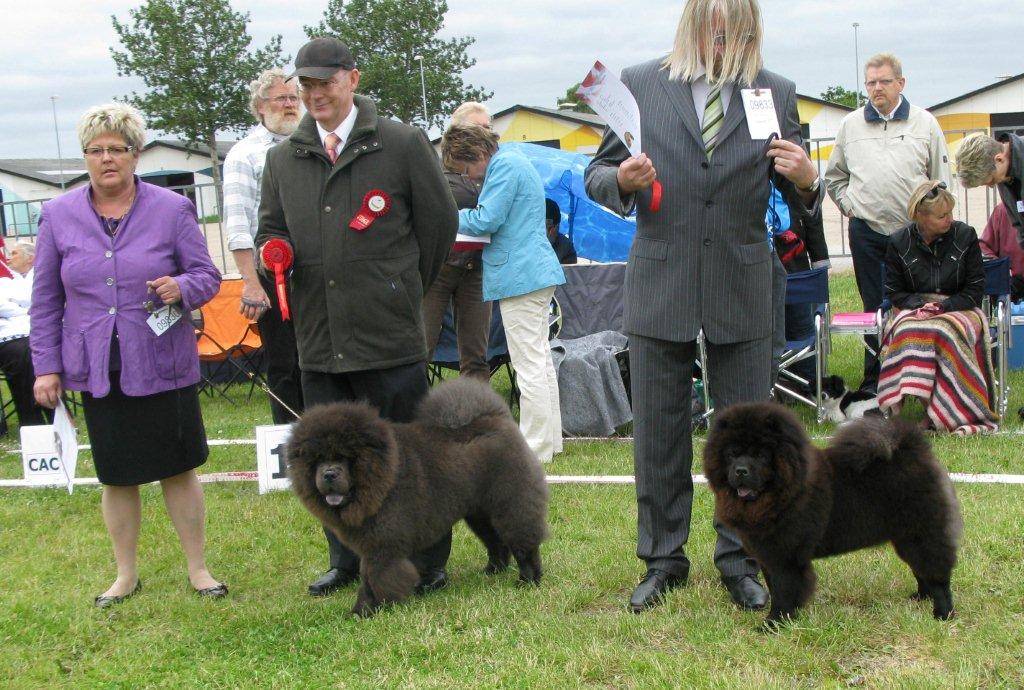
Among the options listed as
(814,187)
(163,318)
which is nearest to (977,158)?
(814,187)

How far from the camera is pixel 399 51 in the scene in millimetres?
38531

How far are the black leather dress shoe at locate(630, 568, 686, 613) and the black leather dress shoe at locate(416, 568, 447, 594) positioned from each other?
89 cm

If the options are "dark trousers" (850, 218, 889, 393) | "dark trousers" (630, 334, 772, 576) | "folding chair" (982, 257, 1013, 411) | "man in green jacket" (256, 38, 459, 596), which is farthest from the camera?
"dark trousers" (850, 218, 889, 393)

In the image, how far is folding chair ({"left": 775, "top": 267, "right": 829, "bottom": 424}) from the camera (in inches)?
281

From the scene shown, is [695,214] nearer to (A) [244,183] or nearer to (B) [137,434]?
(B) [137,434]

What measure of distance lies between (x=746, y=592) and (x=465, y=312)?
3.36 meters

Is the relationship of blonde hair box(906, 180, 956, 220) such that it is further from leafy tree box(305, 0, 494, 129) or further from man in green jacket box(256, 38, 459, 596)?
leafy tree box(305, 0, 494, 129)

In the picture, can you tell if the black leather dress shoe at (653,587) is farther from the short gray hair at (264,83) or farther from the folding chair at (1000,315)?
the folding chair at (1000,315)

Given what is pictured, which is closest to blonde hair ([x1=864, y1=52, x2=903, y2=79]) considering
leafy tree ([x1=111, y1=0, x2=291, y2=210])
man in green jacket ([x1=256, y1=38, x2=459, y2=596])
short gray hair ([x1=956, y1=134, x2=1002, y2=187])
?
short gray hair ([x1=956, y1=134, x2=1002, y2=187])

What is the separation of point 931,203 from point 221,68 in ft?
108

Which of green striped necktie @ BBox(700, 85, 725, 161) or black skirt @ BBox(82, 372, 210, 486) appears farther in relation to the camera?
black skirt @ BBox(82, 372, 210, 486)

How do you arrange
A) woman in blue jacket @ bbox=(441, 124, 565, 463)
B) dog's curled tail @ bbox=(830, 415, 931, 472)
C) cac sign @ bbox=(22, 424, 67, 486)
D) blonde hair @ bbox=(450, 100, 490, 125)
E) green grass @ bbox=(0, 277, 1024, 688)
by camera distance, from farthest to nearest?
blonde hair @ bbox=(450, 100, 490, 125)
woman in blue jacket @ bbox=(441, 124, 565, 463)
cac sign @ bbox=(22, 424, 67, 486)
dog's curled tail @ bbox=(830, 415, 931, 472)
green grass @ bbox=(0, 277, 1024, 688)

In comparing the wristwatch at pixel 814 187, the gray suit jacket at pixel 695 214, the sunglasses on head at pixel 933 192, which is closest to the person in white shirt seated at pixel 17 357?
the gray suit jacket at pixel 695 214

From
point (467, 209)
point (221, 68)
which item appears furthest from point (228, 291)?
point (221, 68)
